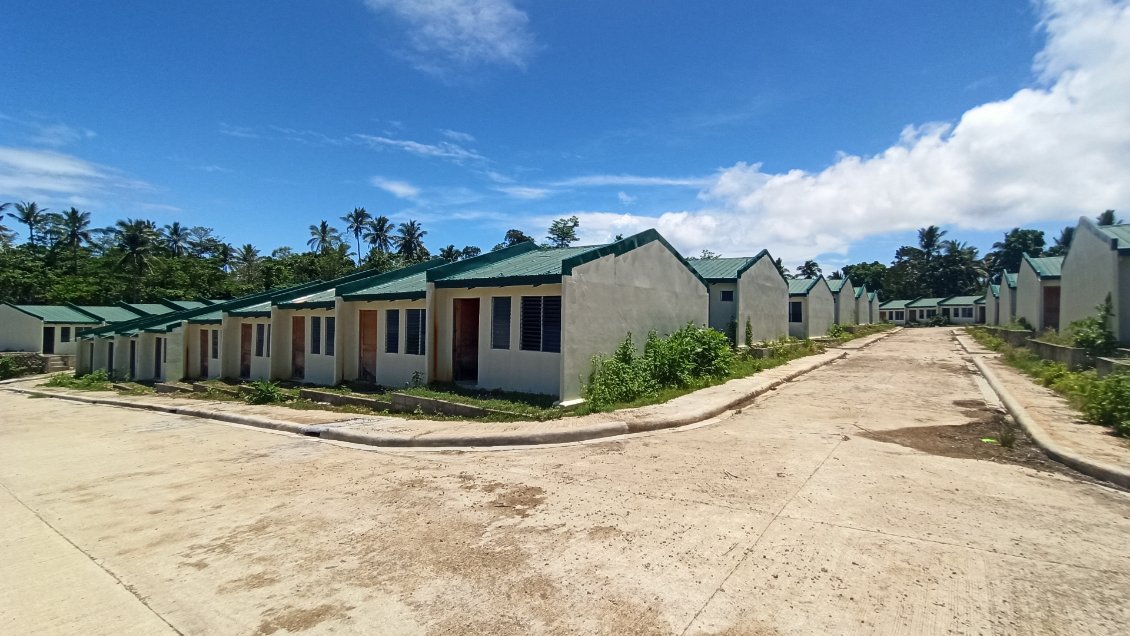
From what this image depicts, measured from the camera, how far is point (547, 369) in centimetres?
1212

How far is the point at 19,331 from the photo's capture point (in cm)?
3731

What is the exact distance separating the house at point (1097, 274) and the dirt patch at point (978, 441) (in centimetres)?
847

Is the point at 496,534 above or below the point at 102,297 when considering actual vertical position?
below

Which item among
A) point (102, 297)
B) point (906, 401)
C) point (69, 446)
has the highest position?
point (102, 297)

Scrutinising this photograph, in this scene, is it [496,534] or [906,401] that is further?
[906,401]

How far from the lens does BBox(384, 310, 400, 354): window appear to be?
15.4 m

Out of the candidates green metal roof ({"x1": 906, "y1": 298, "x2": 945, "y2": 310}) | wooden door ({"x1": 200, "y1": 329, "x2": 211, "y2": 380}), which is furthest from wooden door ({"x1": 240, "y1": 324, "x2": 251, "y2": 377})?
green metal roof ({"x1": 906, "y1": 298, "x2": 945, "y2": 310})

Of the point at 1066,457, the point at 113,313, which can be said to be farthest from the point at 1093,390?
the point at 113,313

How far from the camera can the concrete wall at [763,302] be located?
931 inches

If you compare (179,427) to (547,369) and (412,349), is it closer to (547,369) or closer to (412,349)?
(412,349)

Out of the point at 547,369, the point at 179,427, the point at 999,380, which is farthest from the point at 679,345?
the point at 179,427

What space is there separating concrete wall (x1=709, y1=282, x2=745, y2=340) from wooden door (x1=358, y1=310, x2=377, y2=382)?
48.7ft

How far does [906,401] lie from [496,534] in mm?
10780

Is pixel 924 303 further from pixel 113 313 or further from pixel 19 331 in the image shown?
pixel 19 331
